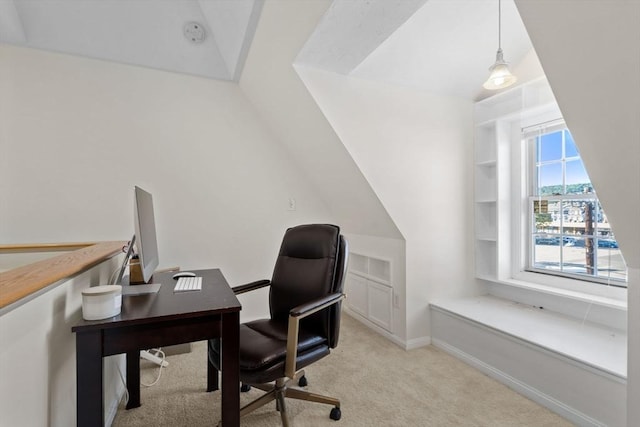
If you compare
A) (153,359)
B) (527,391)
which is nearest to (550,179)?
(527,391)

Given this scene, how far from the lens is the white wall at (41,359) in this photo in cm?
A: 85

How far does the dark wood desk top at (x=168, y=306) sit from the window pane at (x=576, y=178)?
8.67ft

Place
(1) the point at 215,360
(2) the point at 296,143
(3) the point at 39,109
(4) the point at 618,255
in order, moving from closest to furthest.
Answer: (1) the point at 215,360, (4) the point at 618,255, (3) the point at 39,109, (2) the point at 296,143

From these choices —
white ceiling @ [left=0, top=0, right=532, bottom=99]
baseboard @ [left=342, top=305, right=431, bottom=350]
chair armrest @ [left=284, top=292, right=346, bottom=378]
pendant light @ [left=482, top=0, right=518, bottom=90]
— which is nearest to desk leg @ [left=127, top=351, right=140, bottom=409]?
chair armrest @ [left=284, top=292, right=346, bottom=378]

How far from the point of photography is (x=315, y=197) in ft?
10.9

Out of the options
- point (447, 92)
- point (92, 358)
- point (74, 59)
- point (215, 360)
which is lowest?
point (215, 360)

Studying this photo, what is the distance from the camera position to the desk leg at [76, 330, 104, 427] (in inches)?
42.2

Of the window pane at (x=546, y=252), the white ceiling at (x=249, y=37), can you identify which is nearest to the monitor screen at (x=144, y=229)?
the white ceiling at (x=249, y=37)

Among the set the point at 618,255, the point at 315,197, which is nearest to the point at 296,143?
the point at 315,197

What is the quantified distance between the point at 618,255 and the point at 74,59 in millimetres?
4281

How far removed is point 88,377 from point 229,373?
48 cm

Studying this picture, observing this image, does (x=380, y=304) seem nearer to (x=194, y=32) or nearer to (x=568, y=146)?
(x=568, y=146)

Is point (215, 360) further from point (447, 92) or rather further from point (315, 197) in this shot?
point (447, 92)

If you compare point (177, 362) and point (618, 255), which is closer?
point (618, 255)
